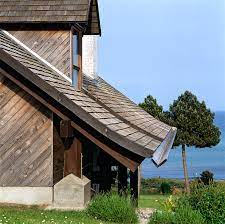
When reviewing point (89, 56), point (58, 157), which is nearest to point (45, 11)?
point (58, 157)

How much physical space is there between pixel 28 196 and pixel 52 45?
13.7ft

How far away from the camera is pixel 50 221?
9.20 meters

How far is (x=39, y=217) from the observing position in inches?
380

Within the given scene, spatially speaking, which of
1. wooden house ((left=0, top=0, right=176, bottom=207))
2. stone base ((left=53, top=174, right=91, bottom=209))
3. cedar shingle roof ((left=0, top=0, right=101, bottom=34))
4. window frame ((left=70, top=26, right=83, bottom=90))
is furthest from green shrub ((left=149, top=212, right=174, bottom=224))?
cedar shingle roof ((left=0, top=0, right=101, bottom=34))

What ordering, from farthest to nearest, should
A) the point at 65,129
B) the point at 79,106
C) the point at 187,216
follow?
the point at 65,129 → the point at 79,106 → the point at 187,216

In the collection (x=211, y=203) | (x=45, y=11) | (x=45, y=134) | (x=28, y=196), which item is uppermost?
(x=45, y=11)

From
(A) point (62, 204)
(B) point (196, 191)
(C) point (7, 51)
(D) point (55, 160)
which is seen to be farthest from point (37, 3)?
(B) point (196, 191)

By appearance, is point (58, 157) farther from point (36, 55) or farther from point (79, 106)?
point (36, 55)

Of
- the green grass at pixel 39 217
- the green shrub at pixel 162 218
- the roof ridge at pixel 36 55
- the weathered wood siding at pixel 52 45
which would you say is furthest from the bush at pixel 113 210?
the weathered wood siding at pixel 52 45

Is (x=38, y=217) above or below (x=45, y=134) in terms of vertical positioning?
below

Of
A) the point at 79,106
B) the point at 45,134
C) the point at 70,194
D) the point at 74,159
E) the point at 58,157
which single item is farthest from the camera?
the point at 74,159

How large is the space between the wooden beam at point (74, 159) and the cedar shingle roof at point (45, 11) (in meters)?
3.33

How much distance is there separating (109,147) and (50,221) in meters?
2.16

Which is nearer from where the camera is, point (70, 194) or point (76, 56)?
point (70, 194)
